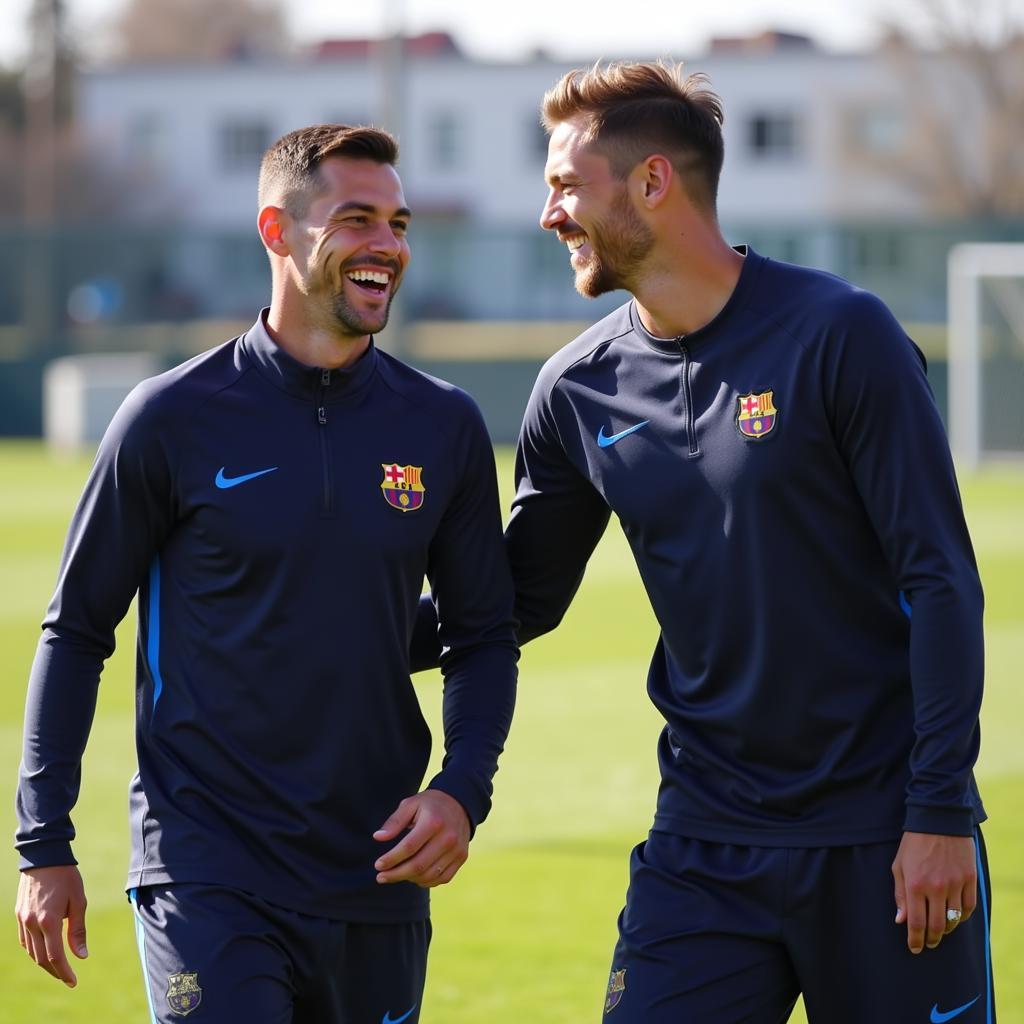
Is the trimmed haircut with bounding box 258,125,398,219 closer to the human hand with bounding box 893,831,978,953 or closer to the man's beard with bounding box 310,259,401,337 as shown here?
the man's beard with bounding box 310,259,401,337

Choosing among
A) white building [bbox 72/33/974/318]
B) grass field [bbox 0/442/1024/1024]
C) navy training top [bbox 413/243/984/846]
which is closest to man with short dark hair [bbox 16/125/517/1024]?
navy training top [bbox 413/243/984/846]

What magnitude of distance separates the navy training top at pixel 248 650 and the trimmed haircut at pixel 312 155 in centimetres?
39

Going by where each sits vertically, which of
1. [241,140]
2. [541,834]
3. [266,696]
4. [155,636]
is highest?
[241,140]

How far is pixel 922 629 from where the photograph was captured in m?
3.59

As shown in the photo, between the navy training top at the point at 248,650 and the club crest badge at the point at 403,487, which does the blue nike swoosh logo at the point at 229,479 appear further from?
the club crest badge at the point at 403,487

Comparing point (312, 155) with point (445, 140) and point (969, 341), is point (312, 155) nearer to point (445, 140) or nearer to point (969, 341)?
point (969, 341)

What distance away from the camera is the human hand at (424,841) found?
3744 millimetres

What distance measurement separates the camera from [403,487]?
3.98 m

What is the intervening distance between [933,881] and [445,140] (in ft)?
221

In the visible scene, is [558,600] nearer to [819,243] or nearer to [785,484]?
[785,484]

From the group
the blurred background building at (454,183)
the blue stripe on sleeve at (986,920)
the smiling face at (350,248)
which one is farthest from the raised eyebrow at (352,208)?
the blurred background building at (454,183)

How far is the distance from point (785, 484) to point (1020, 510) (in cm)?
1693

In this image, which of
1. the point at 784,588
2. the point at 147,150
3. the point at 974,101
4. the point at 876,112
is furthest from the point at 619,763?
the point at 147,150

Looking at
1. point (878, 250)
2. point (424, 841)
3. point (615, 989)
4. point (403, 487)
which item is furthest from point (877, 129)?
point (424, 841)
